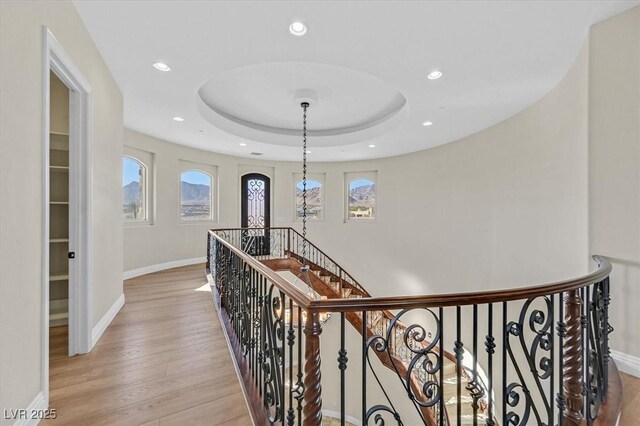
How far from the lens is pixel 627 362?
2.33m

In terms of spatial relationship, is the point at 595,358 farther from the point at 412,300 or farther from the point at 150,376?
the point at 150,376

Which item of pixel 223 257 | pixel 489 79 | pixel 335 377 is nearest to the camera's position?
pixel 489 79

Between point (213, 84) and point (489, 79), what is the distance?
3453 mm

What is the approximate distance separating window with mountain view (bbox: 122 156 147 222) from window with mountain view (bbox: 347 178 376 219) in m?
5.20

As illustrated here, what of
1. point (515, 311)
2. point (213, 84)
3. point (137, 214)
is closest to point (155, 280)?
point (137, 214)

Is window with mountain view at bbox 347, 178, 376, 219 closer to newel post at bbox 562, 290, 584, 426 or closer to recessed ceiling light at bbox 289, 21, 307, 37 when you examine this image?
recessed ceiling light at bbox 289, 21, 307, 37

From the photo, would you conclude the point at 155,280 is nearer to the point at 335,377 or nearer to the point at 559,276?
the point at 335,377

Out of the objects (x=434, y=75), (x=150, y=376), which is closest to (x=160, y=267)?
(x=150, y=376)

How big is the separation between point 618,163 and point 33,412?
4437 millimetres

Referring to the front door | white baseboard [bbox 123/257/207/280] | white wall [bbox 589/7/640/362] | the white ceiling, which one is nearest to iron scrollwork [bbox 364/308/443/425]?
white wall [bbox 589/7/640/362]

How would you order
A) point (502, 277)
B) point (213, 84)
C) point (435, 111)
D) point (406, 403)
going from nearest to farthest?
point (213, 84)
point (435, 111)
point (502, 277)
point (406, 403)

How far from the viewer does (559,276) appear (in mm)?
3547

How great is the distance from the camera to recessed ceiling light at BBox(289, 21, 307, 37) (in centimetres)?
243

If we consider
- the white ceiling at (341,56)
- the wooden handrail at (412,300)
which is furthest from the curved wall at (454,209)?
the wooden handrail at (412,300)
